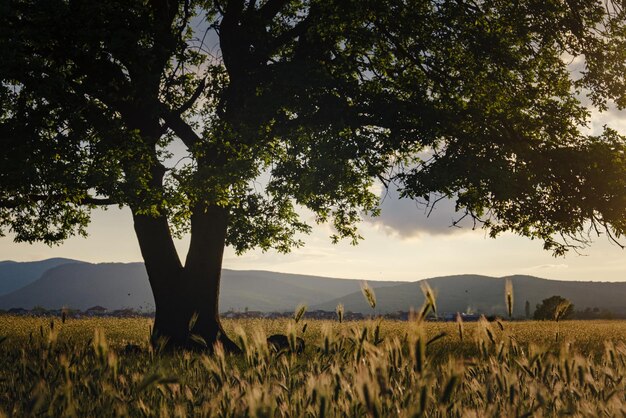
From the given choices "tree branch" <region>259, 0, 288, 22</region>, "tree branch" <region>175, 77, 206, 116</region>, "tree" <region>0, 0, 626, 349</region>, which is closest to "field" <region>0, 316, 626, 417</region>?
"tree" <region>0, 0, 626, 349</region>

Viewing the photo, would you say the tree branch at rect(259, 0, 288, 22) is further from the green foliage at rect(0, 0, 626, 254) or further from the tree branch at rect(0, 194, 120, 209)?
the tree branch at rect(0, 194, 120, 209)

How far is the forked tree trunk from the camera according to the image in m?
15.5

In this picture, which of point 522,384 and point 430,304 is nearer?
point 430,304

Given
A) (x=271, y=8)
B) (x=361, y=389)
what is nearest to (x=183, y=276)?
(x=271, y=8)

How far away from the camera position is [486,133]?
551 inches

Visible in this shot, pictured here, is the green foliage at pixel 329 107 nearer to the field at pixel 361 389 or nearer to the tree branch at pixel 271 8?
the tree branch at pixel 271 8

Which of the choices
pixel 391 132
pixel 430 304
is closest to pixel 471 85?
pixel 391 132

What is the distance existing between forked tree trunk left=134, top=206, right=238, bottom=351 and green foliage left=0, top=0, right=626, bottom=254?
97 cm

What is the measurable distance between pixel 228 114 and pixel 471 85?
19.2 ft

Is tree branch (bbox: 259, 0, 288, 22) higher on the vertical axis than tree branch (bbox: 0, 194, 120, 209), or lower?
higher

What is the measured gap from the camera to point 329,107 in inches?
531

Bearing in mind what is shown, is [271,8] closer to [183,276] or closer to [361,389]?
[183,276]

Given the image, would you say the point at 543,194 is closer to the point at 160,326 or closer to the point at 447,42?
the point at 447,42

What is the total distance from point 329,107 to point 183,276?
6.02 m
